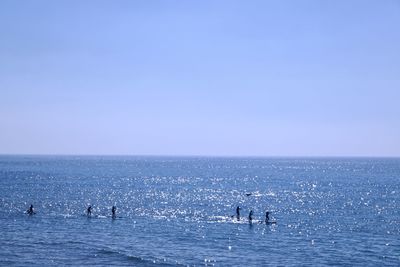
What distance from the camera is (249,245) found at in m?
40.6

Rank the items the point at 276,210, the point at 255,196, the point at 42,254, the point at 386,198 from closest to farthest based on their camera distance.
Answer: the point at 42,254 → the point at 276,210 → the point at 386,198 → the point at 255,196

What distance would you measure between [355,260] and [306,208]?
34677 millimetres

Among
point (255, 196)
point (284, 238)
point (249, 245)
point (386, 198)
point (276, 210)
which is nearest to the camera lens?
point (249, 245)

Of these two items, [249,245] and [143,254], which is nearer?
[143,254]

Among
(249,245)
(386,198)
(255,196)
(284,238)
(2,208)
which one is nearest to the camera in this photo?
(249,245)

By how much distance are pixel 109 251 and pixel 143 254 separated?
9.50 ft

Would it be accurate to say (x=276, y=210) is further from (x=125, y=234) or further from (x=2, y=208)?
(x=2, y=208)

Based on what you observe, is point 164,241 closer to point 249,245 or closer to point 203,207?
point 249,245

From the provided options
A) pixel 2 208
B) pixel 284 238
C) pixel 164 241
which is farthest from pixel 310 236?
pixel 2 208

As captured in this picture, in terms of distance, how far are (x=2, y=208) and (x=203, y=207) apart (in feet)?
97.7

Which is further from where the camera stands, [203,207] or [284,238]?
[203,207]

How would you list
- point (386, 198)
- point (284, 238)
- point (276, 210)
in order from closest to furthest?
point (284, 238) → point (276, 210) → point (386, 198)

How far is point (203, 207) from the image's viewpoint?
7044cm

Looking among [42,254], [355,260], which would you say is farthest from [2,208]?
[355,260]
